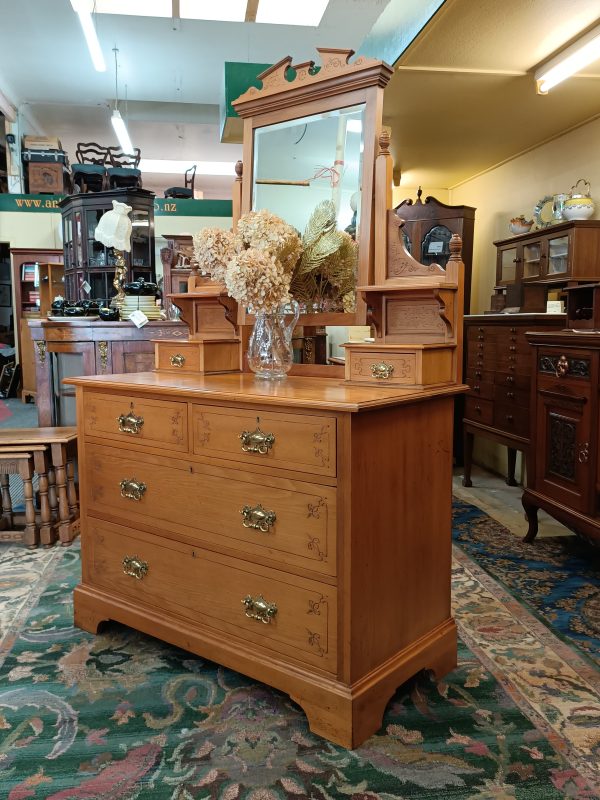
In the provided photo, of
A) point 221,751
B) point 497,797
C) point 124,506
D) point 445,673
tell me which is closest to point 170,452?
point 124,506

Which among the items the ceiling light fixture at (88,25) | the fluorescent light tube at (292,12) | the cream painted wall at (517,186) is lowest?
the cream painted wall at (517,186)

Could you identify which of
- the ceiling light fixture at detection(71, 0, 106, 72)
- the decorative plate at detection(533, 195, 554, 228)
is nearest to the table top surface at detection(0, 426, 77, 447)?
the decorative plate at detection(533, 195, 554, 228)

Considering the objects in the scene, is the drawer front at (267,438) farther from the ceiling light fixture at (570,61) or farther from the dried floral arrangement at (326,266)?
the ceiling light fixture at (570,61)

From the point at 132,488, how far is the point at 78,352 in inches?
87.8

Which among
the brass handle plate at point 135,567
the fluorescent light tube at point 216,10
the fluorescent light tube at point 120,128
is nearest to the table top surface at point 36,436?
the brass handle plate at point 135,567

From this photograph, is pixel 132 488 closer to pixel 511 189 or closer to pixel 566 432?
pixel 566 432

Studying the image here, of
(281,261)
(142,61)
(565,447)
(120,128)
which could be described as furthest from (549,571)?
(142,61)

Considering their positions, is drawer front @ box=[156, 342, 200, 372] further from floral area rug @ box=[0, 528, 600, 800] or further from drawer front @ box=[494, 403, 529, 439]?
drawer front @ box=[494, 403, 529, 439]

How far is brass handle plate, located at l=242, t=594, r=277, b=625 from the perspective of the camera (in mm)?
2121

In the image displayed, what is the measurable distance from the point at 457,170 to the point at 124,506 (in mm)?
5223

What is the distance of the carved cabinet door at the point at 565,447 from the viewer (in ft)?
10.7

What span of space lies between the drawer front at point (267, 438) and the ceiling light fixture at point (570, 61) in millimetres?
2950

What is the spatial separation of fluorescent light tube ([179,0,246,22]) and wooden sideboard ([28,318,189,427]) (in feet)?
17.5

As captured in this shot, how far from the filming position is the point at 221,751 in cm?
196
